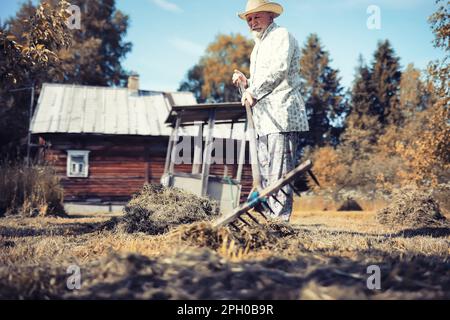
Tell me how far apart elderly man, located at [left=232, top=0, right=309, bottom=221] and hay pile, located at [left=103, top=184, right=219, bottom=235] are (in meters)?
0.99

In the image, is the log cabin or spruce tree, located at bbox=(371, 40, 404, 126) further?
spruce tree, located at bbox=(371, 40, 404, 126)

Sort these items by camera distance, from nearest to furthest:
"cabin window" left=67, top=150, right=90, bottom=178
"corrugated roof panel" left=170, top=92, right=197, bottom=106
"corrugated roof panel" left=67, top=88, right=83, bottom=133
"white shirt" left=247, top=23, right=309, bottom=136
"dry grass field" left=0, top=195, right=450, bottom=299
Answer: "dry grass field" left=0, top=195, right=450, bottom=299 < "white shirt" left=247, top=23, right=309, bottom=136 < "corrugated roof panel" left=67, top=88, right=83, bottom=133 < "cabin window" left=67, top=150, right=90, bottom=178 < "corrugated roof panel" left=170, top=92, right=197, bottom=106

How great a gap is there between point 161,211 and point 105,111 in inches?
544

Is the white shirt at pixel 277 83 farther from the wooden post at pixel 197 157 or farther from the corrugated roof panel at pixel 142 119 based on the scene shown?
the corrugated roof panel at pixel 142 119

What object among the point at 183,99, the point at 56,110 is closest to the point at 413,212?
the point at 183,99

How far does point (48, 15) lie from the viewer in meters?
5.48

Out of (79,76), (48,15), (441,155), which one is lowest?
(441,155)

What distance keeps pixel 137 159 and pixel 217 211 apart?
12.4 meters

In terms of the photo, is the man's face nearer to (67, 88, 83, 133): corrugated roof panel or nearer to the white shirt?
the white shirt

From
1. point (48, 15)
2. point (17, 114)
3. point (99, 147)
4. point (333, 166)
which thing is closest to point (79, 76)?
point (17, 114)

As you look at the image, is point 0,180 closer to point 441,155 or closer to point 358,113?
point 441,155

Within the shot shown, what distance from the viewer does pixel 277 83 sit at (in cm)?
404

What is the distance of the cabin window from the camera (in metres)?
16.7

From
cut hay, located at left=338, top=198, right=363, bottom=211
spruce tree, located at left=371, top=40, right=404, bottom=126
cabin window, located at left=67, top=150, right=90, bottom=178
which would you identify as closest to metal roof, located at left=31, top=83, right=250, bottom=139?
cabin window, located at left=67, top=150, right=90, bottom=178
